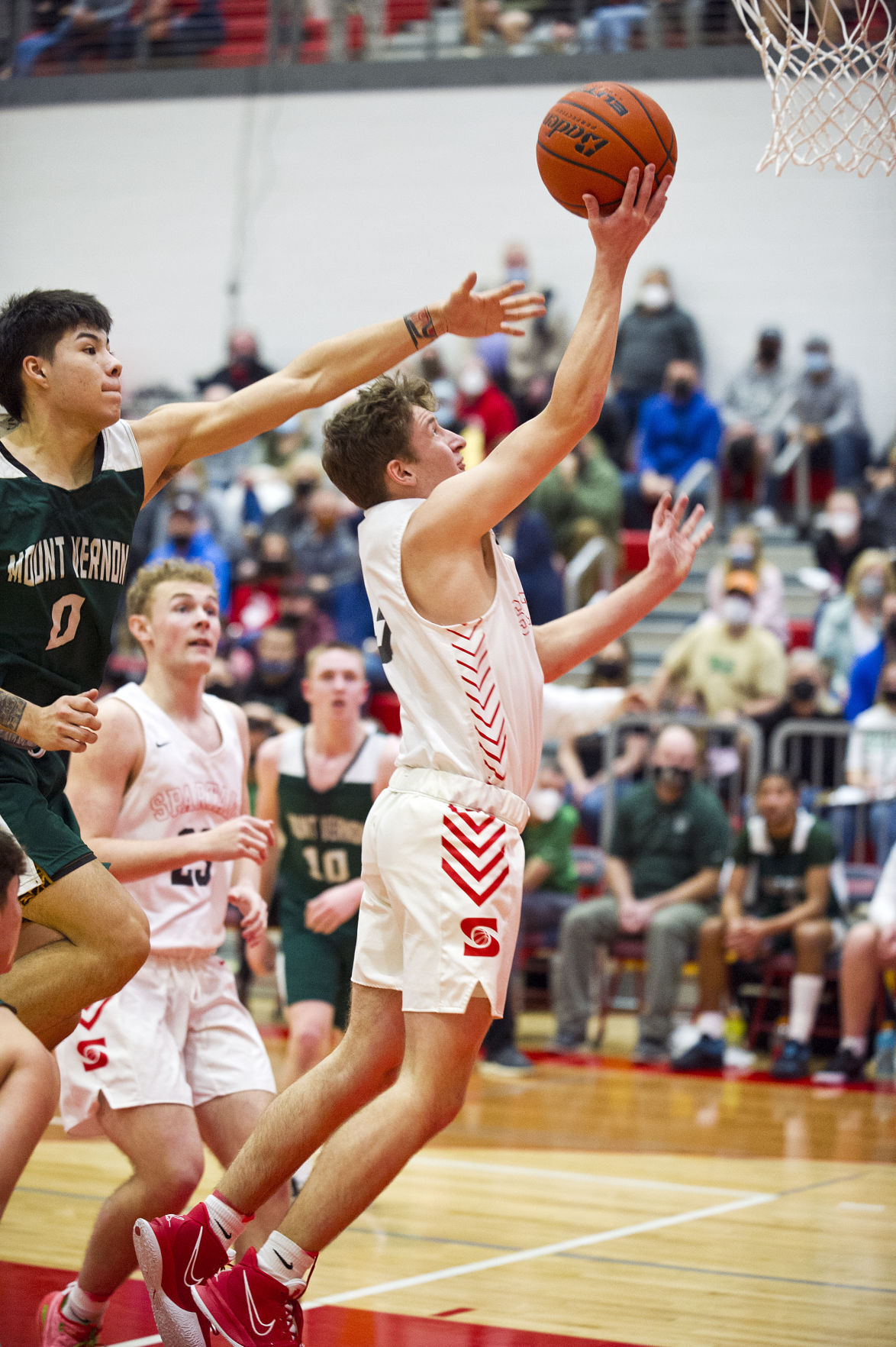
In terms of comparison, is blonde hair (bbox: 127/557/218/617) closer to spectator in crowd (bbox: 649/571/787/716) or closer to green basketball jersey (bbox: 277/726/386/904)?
green basketball jersey (bbox: 277/726/386/904)

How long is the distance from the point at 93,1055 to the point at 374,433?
1738mm

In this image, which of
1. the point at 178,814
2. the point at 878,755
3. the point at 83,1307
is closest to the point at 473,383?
the point at 878,755

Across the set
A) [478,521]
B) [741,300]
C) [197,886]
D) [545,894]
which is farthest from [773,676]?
[478,521]

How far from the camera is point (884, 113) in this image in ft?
16.6

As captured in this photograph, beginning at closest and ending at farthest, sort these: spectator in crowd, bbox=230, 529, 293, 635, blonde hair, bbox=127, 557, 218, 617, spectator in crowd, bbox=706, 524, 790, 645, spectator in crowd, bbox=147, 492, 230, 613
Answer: blonde hair, bbox=127, 557, 218, 617 < spectator in crowd, bbox=706, 524, 790, 645 < spectator in crowd, bbox=230, 529, 293, 635 < spectator in crowd, bbox=147, 492, 230, 613

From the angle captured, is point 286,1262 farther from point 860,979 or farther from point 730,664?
point 730,664

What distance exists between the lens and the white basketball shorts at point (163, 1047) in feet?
13.8

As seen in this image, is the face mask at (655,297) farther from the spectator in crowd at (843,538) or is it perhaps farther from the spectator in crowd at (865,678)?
the spectator in crowd at (865,678)

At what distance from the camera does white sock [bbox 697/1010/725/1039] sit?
360 inches

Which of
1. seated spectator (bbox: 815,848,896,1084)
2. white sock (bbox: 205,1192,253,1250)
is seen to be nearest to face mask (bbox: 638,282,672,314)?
seated spectator (bbox: 815,848,896,1084)

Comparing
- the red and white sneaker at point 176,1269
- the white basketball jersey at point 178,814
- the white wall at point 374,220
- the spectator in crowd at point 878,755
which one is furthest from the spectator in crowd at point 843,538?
the red and white sneaker at point 176,1269

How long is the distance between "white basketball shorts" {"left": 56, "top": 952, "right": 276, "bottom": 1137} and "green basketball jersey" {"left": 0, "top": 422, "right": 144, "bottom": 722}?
0.92m

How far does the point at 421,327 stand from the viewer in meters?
4.09

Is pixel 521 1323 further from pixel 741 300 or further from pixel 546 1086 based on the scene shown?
pixel 741 300
